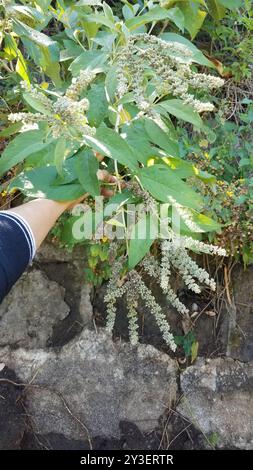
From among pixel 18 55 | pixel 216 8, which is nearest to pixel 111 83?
pixel 18 55

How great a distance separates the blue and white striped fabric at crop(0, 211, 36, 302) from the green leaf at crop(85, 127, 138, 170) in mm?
279

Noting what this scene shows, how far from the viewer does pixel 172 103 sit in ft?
3.60

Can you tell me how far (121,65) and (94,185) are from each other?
0.83ft

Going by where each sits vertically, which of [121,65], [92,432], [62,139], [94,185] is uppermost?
[121,65]

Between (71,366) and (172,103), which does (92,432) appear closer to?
(71,366)

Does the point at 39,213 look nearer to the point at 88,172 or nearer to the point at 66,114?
the point at 88,172

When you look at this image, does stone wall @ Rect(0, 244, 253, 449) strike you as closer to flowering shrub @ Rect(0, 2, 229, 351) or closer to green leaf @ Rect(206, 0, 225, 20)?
flowering shrub @ Rect(0, 2, 229, 351)

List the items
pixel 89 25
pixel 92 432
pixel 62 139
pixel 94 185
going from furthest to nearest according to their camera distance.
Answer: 1. pixel 92 432
2. pixel 89 25
3. pixel 94 185
4. pixel 62 139

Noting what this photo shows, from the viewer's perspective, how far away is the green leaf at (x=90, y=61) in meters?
1.13

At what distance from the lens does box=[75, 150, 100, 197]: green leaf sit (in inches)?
42.2

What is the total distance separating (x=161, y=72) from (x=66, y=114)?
9.5 inches

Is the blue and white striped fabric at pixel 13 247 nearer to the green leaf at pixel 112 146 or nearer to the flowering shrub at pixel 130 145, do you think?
the flowering shrub at pixel 130 145

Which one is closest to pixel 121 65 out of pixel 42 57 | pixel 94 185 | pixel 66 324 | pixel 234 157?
pixel 94 185

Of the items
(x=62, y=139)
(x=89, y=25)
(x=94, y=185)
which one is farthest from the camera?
(x=89, y=25)
